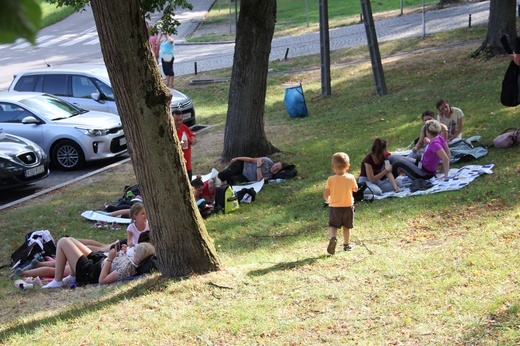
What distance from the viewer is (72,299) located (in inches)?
296

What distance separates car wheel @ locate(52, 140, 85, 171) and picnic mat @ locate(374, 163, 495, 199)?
7.67 m

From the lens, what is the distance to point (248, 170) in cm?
1282

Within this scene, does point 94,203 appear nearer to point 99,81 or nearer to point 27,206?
point 27,206

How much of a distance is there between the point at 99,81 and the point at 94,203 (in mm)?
5997

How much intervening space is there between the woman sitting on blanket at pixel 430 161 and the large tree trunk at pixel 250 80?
3.71 m

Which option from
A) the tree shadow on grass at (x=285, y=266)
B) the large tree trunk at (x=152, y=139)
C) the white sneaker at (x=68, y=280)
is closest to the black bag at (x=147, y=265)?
the large tree trunk at (x=152, y=139)

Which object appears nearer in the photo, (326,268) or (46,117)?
(326,268)

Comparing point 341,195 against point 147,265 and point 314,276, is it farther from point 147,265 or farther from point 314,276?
point 147,265

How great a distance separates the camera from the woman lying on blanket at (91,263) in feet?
26.7

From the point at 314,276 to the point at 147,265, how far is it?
2201 mm

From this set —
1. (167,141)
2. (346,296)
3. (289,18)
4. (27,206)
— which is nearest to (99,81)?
(27,206)

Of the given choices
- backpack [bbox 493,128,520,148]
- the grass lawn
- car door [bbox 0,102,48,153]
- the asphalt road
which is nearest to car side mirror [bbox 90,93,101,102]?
the asphalt road

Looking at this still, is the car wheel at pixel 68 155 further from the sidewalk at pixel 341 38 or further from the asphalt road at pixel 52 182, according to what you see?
the sidewalk at pixel 341 38

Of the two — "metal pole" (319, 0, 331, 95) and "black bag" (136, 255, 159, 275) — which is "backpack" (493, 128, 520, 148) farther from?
"metal pole" (319, 0, 331, 95)
